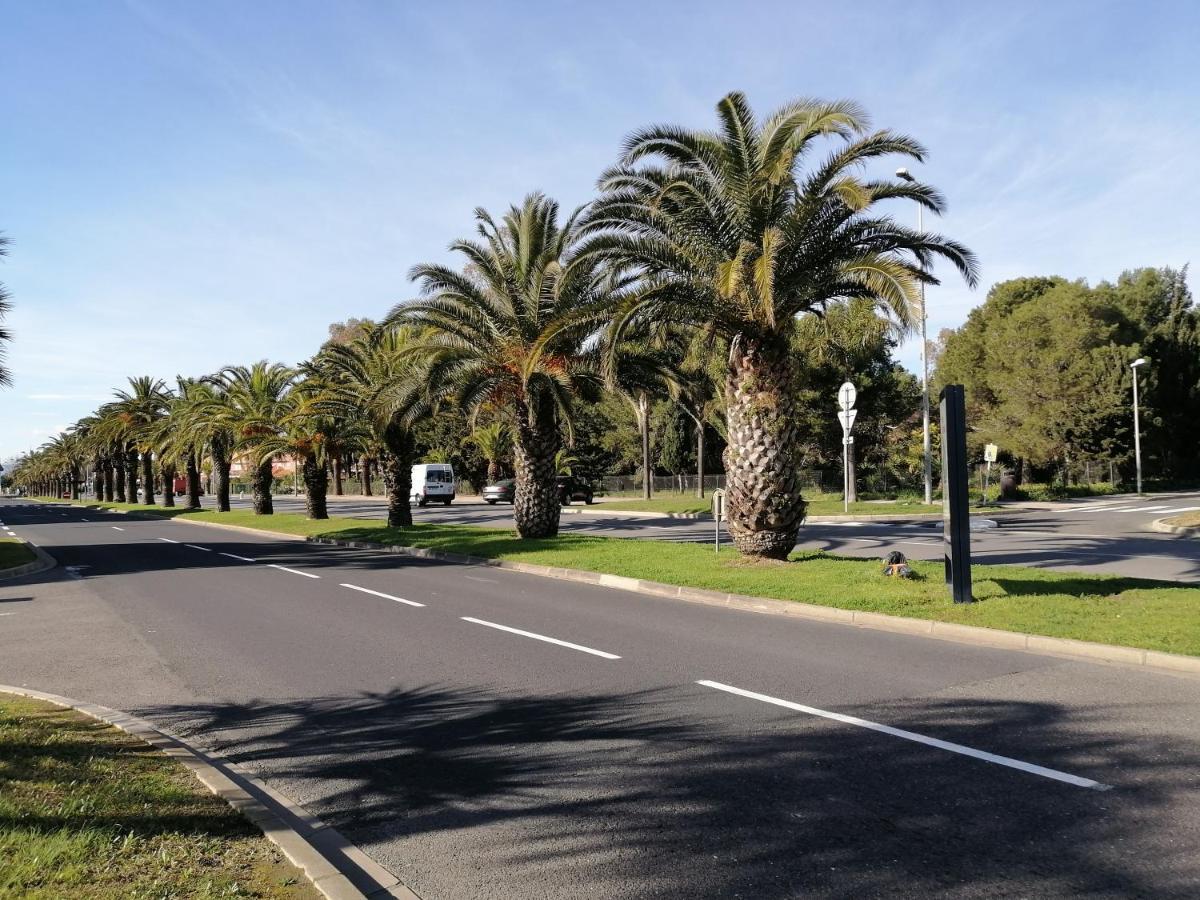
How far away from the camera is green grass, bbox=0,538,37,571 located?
18.7 metres

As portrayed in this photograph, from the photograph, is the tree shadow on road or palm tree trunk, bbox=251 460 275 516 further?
palm tree trunk, bbox=251 460 275 516

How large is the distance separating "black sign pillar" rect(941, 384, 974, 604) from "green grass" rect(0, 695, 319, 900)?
8.63 m

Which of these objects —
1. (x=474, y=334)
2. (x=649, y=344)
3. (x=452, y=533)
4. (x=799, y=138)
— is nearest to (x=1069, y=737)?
(x=799, y=138)

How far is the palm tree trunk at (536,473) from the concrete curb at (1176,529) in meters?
15.8

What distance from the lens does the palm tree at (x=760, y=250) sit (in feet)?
44.7

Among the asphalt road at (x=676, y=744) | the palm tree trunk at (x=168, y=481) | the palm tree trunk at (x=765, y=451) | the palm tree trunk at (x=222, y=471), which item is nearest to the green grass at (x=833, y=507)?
the palm tree trunk at (x=765, y=451)

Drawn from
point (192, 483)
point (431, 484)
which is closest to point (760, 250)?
point (431, 484)

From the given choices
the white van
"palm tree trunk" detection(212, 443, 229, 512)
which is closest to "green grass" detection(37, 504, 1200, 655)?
"palm tree trunk" detection(212, 443, 229, 512)

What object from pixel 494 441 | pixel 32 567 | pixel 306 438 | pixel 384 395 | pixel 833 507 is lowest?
pixel 32 567

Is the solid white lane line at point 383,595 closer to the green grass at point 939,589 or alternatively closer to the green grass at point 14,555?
the green grass at point 939,589

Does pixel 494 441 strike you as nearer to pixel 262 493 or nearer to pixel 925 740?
pixel 262 493

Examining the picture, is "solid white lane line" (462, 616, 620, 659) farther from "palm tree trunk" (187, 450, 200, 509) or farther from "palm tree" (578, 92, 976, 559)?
"palm tree trunk" (187, 450, 200, 509)

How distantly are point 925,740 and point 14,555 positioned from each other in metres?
21.8

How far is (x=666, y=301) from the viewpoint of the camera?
46.8ft
